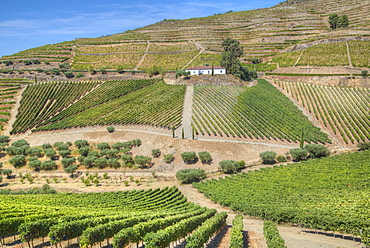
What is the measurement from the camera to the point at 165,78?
10394 centimetres

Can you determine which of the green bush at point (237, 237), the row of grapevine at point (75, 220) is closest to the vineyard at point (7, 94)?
the row of grapevine at point (75, 220)

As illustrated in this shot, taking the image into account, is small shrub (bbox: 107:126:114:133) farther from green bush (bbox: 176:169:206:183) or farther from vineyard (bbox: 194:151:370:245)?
vineyard (bbox: 194:151:370:245)

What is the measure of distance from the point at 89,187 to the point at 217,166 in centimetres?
2482

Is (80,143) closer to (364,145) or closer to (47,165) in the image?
(47,165)

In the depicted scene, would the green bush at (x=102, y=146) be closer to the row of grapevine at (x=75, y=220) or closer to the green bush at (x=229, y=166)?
the green bush at (x=229, y=166)

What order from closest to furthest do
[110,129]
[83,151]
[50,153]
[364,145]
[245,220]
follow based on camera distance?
[245,220], [364,145], [50,153], [83,151], [110,129]

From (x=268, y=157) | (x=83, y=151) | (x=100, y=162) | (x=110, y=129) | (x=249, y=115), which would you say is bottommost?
(x=268, y=157)

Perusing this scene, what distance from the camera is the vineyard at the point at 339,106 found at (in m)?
68.7

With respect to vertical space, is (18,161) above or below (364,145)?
above

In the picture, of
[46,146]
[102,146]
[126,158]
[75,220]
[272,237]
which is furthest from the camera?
[46,146]

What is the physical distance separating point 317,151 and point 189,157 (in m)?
26.2

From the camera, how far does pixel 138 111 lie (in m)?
78.8

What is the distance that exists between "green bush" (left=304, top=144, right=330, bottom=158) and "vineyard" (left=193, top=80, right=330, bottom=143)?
6166mm

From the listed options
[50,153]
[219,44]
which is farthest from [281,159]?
[219,44]
